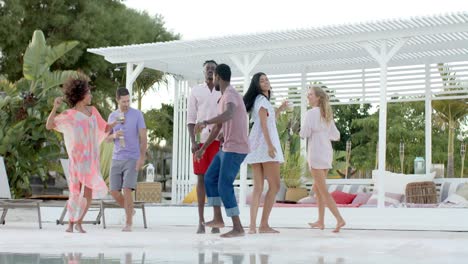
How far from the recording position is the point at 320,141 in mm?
8359

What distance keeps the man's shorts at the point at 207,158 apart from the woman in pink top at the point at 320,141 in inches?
49.2

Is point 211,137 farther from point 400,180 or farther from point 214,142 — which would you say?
point 400,180

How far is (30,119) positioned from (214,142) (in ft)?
22.0

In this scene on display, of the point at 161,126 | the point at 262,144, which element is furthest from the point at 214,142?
the point at 161,126

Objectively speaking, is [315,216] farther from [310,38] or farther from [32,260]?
[32,260]

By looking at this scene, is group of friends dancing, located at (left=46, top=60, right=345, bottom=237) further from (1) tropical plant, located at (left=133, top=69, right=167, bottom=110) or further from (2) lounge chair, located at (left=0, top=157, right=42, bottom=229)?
(1) tropical plant, located at (left=133, top=69, right=167, bottom=110)

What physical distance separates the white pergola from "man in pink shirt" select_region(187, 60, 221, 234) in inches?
111

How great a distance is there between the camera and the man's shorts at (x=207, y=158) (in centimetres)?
753

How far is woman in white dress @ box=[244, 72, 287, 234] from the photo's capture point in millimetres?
7547

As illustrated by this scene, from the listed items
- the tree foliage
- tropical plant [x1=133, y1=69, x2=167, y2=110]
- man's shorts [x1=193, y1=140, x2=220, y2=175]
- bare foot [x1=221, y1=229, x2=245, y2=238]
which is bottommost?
bare foot [x1=221, y1=229, x2=245, y2=238]

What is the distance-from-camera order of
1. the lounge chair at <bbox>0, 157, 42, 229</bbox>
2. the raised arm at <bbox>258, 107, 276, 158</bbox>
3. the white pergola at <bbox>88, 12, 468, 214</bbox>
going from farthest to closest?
the white pergola at <bbox>88, 12, 468, 214</bbox>
the lounge chair at <bbox>0, 157, 42, 229</bbox>
the raised arm at <bbox>258, 107, 276, 158</bbox>

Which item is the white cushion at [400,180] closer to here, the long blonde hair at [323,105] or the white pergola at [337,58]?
the white pergola at [337,58]

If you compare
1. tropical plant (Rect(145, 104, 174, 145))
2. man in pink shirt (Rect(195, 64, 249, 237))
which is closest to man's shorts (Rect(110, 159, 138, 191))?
man in pink shirt (Rect(195, 64, 249, 237))

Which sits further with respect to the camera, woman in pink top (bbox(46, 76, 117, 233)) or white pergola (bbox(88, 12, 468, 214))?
white pergola (bbox(88, 12, 468, 214))
